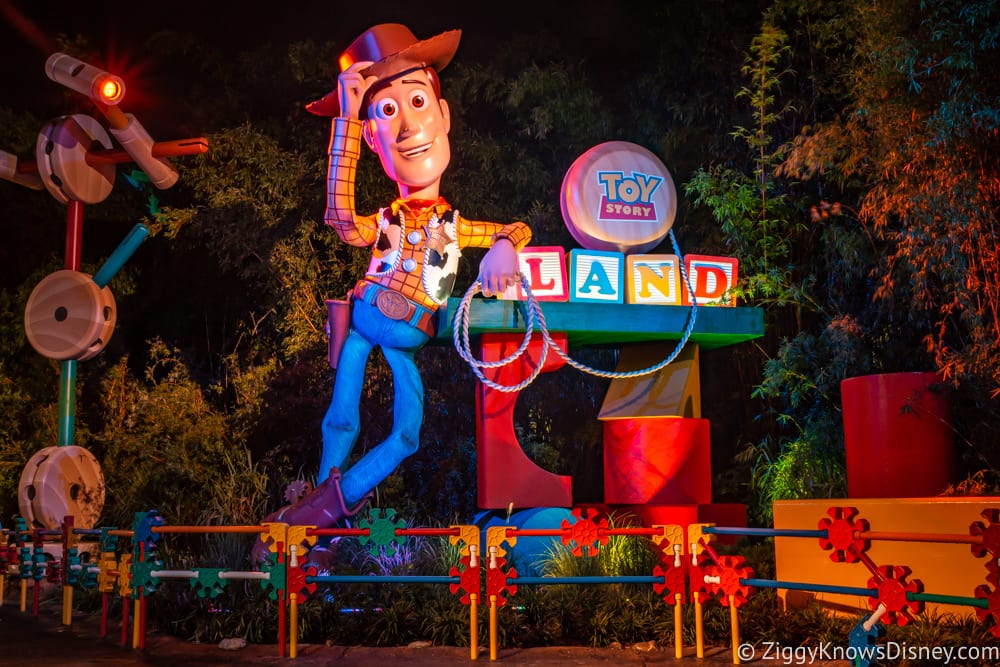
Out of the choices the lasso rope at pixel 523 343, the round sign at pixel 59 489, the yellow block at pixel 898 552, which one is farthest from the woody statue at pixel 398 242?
the yellow block at pixel 898 552

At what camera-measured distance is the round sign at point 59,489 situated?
10203mm

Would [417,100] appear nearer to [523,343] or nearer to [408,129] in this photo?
[408,129]

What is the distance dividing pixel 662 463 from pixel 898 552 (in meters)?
3.28

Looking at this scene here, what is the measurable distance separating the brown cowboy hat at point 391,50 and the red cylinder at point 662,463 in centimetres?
417

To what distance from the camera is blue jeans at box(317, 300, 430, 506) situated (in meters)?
9.34

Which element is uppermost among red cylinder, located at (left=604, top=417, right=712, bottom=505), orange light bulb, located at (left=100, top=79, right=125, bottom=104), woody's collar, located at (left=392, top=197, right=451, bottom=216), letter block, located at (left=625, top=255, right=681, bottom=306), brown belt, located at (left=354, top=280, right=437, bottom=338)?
orange light bulb, located at (left=100, top=79, right=125, bottom=104)

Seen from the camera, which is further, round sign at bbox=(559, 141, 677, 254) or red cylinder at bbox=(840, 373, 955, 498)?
round sign at bbox=(559, 141, 677, 254)

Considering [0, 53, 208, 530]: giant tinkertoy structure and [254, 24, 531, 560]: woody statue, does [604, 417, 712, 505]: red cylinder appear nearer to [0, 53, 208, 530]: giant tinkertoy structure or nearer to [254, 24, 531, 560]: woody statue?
[254, 24, 531, 560]: woody statue

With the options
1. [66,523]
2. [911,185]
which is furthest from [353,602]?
[911,185]

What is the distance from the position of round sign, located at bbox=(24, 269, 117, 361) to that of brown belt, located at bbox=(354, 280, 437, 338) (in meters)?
3.25

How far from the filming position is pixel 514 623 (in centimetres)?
687

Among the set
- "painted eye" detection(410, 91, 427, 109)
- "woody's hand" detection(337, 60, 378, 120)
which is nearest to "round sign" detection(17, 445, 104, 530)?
"woody's hand" detection(337, 60, 378, 120)

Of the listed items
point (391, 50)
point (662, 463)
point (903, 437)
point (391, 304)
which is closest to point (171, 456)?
point (391, 304)

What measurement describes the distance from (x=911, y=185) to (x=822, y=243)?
10.7 ft
